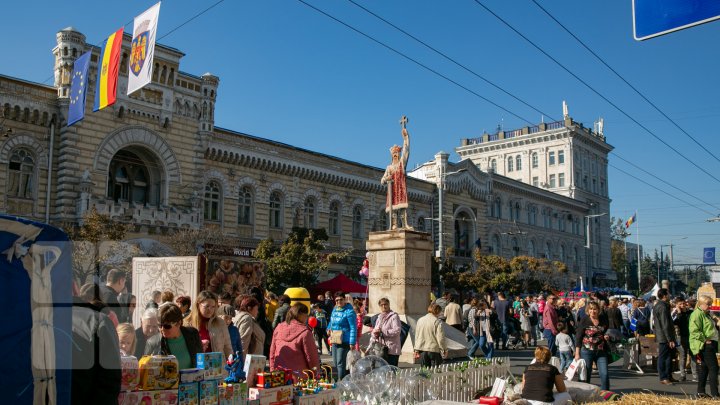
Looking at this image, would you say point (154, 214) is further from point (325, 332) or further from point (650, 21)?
point (650, 21)

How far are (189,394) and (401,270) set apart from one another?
11183mm

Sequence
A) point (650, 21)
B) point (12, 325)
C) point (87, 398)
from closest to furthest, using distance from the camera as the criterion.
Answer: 1. point (12, 325)
2. point (87, 398)
3. point (650, 21)

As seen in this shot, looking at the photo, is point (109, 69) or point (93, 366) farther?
point (109, 69)

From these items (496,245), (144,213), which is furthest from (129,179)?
(496,245)

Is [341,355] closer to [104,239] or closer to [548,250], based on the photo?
[104,239]

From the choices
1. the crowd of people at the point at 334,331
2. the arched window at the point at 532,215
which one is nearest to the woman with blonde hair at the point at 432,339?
the crowd of people at the point at 334,331

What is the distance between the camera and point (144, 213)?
26.9m

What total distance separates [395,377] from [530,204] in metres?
51.7

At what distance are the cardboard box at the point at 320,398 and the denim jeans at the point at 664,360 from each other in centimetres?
838

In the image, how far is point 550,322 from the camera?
14.4 metres

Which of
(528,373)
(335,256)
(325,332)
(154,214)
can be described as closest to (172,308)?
(528,373)

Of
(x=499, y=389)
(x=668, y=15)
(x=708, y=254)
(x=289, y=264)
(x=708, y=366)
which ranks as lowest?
(x=499, y=389)

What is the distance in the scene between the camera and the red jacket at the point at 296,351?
7953mm

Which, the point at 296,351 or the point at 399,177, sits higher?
the point at 399,177
